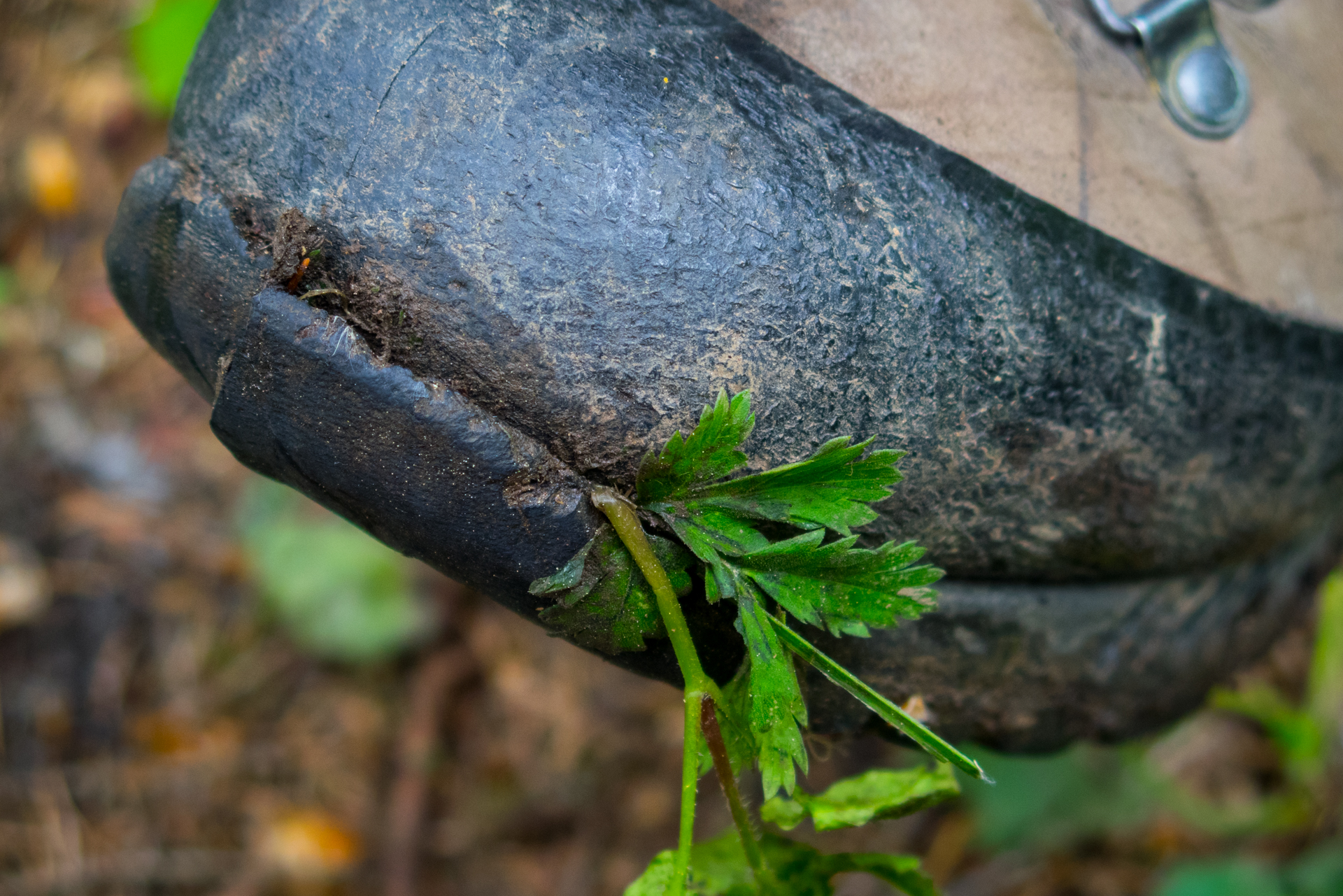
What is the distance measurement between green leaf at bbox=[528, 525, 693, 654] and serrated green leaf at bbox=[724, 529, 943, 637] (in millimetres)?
48

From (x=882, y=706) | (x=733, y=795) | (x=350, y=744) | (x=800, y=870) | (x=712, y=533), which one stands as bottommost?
(x=350, y=744)

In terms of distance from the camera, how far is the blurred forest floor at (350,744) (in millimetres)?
1749

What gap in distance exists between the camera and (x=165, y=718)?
185cm

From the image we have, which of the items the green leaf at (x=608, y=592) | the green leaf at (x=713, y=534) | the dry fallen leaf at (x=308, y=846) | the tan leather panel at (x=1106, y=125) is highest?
the tan leather panel at (x=1106, y=125)

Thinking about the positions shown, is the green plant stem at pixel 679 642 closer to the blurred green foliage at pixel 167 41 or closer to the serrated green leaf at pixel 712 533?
the serrated green leaf at pixel 712 533

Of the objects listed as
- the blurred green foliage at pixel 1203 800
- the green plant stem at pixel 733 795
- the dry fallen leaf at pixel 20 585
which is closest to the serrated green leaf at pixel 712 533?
the green plant stem at pixel 733 795

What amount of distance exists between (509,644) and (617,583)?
1.27 meters

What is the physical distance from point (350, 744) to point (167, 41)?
1.49 meters

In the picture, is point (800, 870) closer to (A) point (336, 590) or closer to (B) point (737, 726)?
(B) point (737, 726)

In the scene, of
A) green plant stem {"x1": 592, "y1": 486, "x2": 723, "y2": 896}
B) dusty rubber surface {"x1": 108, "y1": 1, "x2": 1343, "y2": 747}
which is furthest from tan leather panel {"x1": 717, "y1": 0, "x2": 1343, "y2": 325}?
green plant stem {"x1": 592, "y1": 486, "x2": 723, "y2": 896}

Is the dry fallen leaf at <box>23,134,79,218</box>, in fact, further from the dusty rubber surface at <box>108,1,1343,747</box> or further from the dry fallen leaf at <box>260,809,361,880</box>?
the dusty rubber surface at <box>108,1,1343,747</box>

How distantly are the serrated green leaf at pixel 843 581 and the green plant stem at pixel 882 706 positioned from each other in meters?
0.02

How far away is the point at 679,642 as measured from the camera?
0.72 meters

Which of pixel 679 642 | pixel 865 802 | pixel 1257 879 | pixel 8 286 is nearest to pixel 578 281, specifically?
pixel 679 642
